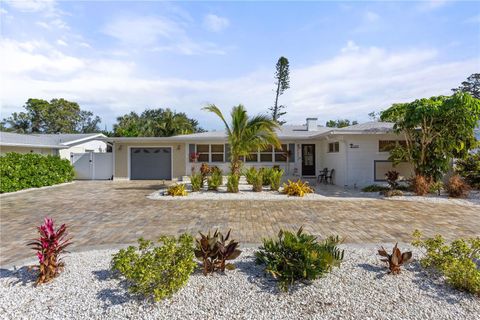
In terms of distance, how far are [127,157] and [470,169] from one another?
686 inches

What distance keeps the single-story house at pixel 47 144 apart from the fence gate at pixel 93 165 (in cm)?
103

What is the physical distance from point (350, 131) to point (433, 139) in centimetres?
308

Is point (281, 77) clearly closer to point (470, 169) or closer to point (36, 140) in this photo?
point (470, 169)

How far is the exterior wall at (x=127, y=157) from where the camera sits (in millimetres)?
17459

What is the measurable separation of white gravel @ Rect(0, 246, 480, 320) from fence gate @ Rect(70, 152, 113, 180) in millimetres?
15519

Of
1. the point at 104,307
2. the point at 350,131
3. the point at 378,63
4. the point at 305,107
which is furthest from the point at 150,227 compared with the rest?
the point at 305,107

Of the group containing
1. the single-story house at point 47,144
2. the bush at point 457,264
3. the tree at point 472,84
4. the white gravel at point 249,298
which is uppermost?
the tree at point 472,84

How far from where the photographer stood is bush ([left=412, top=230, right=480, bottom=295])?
3.00m

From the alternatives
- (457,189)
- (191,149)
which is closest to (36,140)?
(191,149)

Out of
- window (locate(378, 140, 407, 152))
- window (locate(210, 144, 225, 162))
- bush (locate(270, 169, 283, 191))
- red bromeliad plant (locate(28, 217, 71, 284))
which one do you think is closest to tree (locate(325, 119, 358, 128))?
window (locate(210, 144, 225, 162))

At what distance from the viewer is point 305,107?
25906 millimetres

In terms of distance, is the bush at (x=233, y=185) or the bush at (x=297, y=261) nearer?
the bush at (x=297, y=261)

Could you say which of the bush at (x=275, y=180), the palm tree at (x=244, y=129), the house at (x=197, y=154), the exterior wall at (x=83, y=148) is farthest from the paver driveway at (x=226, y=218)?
the exterior wall at (x=83, y=148)

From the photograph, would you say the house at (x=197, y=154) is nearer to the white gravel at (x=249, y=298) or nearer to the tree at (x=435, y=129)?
the tree at (x=435, y=129)
